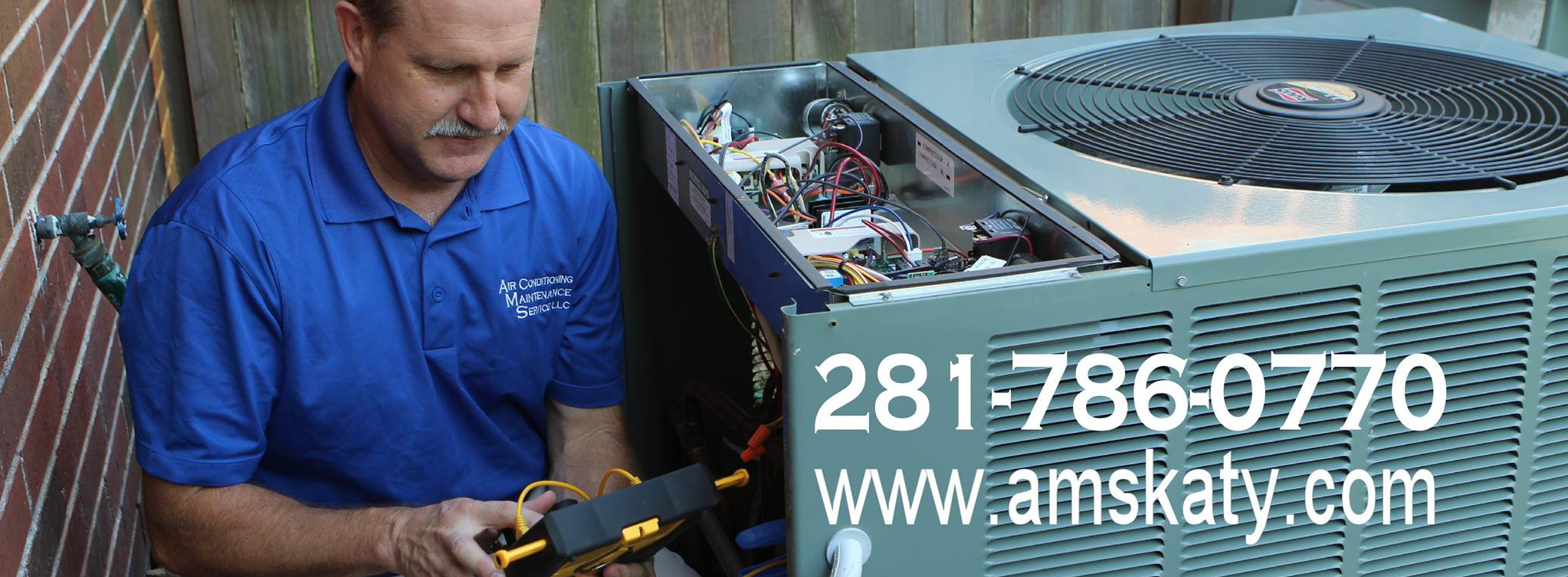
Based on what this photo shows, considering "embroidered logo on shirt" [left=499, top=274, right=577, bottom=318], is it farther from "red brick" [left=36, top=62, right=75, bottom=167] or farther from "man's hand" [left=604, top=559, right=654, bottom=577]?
"red brick" [left=36, top=62, right=75, bottom=167]

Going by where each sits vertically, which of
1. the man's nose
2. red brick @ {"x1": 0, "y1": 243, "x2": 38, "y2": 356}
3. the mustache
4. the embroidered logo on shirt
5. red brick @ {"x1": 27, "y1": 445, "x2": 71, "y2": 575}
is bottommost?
red brick @ {"x1": 27, "y1": 445, "x2": 71, "y2": 575}

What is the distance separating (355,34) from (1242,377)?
989 millimetres

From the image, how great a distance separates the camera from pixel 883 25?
326 centimetres

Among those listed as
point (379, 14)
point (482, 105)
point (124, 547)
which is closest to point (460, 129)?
point (482, 105)

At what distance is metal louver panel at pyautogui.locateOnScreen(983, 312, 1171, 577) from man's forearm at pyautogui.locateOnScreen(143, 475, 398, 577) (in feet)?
2.23

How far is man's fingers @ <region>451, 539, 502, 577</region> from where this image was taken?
1307mm

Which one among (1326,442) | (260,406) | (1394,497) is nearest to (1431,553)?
(1394,497)

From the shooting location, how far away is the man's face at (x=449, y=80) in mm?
1395

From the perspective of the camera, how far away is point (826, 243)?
1.35m

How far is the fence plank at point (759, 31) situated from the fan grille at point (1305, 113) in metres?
1.39

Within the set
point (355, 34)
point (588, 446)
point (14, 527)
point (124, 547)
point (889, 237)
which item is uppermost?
point (355, 34)

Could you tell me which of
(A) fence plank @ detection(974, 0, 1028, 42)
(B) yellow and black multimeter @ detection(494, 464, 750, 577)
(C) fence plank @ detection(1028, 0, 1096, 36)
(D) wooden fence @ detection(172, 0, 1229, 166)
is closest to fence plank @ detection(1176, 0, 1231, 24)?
(D) wooden fence @ detection(172, 0, 1229, 166)

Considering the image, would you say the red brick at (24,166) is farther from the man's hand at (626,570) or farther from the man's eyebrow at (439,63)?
the man's hand at (626,570)

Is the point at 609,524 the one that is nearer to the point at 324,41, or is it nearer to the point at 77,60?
the point at 77,60
